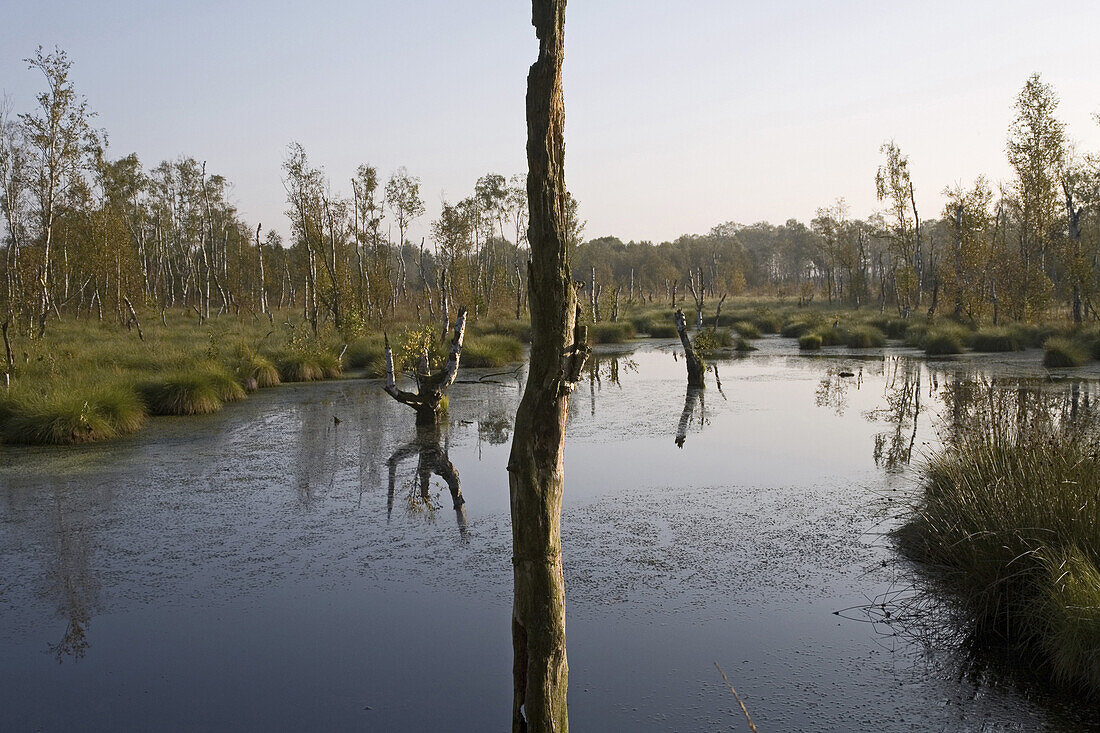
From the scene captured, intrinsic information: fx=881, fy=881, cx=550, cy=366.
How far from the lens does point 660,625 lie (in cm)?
512

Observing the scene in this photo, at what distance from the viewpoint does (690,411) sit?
1388 centimetres

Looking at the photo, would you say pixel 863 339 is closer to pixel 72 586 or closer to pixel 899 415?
pixel 899 415

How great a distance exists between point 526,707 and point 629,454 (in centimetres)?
733

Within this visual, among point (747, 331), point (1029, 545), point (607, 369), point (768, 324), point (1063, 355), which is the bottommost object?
point (1029, 545)

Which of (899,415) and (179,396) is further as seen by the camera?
(179,396)

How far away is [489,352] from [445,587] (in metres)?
15.8

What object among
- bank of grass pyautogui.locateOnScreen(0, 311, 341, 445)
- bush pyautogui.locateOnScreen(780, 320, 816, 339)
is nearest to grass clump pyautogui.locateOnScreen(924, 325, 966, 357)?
bush pyautogui.locateOnScreen(780, 320, 816, 339)

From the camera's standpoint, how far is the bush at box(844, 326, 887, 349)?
26.8 metres

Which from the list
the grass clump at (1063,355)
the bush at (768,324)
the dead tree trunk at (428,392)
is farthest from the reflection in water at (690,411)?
the bush at (768,324)

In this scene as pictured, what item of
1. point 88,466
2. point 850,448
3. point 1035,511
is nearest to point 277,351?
point 88,466

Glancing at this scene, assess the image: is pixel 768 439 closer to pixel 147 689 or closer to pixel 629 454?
pixel 629 454

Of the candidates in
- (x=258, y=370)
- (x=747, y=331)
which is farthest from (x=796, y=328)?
(x=258, y=370)

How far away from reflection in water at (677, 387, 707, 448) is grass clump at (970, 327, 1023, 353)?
35.5 ft

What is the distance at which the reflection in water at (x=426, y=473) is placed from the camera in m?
7.90
